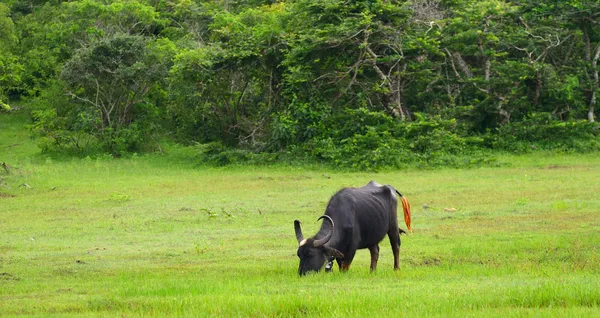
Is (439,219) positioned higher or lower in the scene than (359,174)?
higher

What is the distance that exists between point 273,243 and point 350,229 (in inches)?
119

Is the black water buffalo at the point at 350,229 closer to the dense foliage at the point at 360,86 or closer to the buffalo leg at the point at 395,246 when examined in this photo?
the buffalo leg at the point at 395,246

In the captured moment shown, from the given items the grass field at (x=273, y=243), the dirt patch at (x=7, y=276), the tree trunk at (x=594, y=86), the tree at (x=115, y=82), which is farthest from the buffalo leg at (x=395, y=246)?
the tree at (x=115, y=82)

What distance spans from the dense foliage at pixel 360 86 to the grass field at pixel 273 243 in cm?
155

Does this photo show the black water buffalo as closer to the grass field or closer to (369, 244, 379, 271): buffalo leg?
→ (369, 244, 379, 271): buffalo leg

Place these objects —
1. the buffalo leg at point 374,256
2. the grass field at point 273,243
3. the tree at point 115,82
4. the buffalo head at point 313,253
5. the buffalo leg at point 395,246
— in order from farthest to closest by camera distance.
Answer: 1. the tree at point 115,82
2. the buffalo leg at point 395,246
3. the buffalo leg at point 374,256
4. the buffalo head at point 313,253
5. the grass field at point 273,243

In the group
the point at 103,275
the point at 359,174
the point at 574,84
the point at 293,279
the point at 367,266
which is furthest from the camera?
the point at 574,84

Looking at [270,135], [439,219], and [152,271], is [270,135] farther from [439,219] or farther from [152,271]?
[152,271]

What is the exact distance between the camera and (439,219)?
1680 centimetres

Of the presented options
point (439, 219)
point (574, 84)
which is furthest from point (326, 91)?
point (439, 219)

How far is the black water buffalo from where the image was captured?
1085cm

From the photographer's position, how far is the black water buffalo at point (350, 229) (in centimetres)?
1085

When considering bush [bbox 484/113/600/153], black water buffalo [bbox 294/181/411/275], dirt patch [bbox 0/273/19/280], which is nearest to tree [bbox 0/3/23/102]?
bush [bbox 484/113/600/153]

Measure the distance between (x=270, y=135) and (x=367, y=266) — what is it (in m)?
16.8
